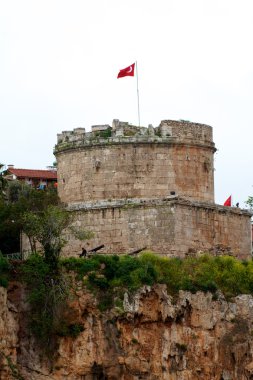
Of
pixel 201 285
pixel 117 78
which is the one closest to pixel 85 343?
pixel 201 285

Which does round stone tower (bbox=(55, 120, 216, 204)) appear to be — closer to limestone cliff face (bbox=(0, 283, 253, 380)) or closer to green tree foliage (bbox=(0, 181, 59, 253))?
green tree foliage (bbox=(0, 181, 59, 253))

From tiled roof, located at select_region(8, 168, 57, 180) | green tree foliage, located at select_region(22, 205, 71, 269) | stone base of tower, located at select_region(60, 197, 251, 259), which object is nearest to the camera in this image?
green tree foliage, located at select_region(22, 205, 71, 269)

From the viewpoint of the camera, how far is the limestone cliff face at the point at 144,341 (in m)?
57.2

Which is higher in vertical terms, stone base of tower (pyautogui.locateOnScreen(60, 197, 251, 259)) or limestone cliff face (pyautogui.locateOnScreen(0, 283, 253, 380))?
stone base of tower (pyautogui.locateOnScreen(60, 197, 251, 259))

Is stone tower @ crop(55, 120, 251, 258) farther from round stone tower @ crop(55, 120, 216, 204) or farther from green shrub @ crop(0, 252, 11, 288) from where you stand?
green shrub @ crop(0, 252, 11, 288)

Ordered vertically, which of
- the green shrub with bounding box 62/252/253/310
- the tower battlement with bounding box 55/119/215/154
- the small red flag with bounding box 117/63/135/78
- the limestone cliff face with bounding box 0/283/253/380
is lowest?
the limestone cliff face with bounding box 0/283/253/380

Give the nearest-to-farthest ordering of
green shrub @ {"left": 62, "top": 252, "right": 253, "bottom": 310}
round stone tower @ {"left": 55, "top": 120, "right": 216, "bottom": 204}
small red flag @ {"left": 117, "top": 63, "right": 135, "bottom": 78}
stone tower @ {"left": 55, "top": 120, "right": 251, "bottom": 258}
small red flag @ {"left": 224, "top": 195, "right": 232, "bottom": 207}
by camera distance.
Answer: green shrub @ {"left": 62, "top": 252, "right": 253, "bottom": 310}, stone tower @ {"left": 55, "top": 120, "right": 251, "bottom": 258}, round stone tower @ {"left": 55, "top": 120, "right": 216, "bottom": 204}, small red flag @ {"left": 117, "top": 63, "right": 135, "bottom": 78}, small red flag @ {"left": 224, "top": 195, "right": 232, "bottom": 207}

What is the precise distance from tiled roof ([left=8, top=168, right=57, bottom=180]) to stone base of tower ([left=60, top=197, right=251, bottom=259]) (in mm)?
24403

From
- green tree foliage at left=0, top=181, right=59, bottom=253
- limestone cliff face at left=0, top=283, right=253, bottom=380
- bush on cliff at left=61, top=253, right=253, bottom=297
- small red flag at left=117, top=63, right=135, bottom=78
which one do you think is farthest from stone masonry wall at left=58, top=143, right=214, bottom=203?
limestone cliff face at left=0, top=283, right=253, bottom=380

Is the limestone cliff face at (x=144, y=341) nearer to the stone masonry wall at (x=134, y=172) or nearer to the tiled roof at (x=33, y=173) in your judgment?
the stone masonry wall at (x=134, y=172)

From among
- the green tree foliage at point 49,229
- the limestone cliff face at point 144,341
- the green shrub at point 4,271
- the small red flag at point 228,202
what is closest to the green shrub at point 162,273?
the limestone cliff face at point 144,341

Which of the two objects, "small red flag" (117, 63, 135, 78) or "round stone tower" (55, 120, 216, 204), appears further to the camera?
"small red flag" (117, 63, 135, 78)

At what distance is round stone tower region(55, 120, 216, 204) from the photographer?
205 ft

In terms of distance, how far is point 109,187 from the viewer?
205 ft
